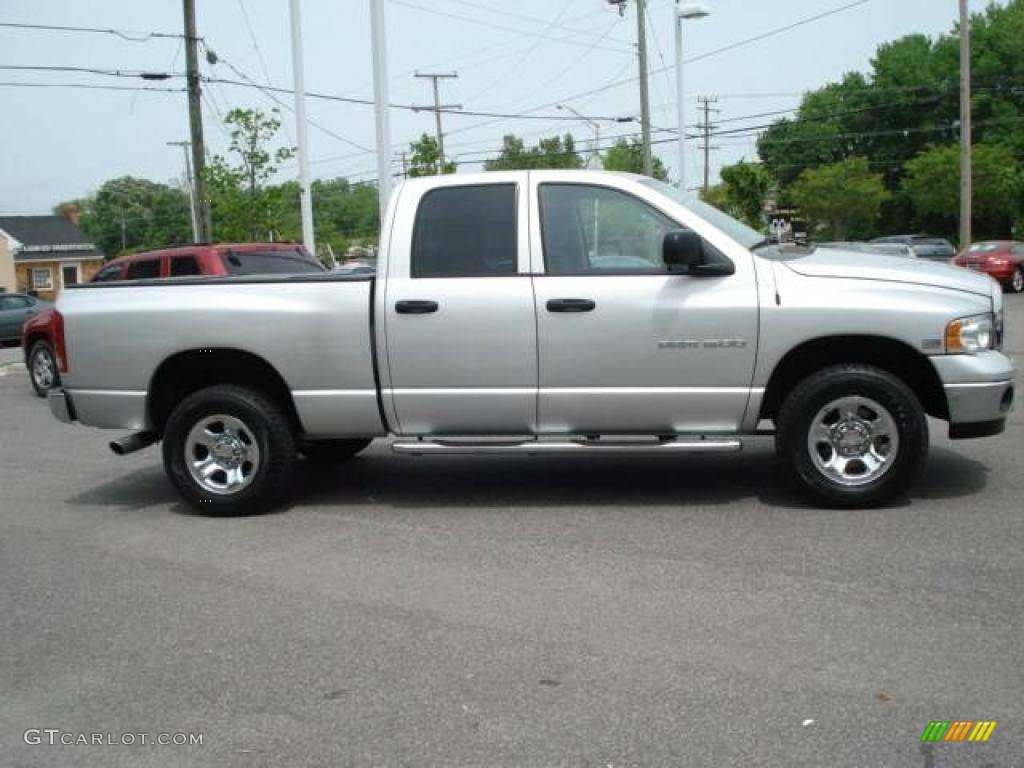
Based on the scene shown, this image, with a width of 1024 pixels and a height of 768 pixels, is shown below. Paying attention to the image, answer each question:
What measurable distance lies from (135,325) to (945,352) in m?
4.94

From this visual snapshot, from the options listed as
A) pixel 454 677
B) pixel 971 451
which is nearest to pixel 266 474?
pixel 454 677

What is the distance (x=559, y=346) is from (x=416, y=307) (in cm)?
90

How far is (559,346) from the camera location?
658 cm

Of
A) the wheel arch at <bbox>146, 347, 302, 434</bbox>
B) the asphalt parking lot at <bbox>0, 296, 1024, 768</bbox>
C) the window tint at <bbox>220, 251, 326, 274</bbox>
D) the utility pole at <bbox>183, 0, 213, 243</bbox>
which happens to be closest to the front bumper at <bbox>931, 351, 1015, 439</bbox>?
the asphalt parking lot at <bbox>0, 296, 1024, 768</bbox>

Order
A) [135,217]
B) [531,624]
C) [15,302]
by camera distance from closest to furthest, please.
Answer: [531,624] → [15,302] → [135,217]

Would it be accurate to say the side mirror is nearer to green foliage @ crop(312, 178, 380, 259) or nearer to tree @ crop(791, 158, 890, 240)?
tree @ crop(791, 158, 890, 240)

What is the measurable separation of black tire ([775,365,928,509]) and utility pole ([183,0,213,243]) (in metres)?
20.5

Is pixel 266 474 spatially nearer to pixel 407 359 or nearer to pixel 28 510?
pixel 407 359

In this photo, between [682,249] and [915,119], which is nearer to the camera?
[682,249]

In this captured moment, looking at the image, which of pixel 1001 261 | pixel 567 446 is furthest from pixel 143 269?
pixel 1001 261

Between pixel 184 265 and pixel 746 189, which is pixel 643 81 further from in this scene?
pixel 184 265

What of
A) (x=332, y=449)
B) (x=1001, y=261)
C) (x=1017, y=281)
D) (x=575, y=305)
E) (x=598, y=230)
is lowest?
(x=332, y=449)

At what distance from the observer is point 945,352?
6.30m

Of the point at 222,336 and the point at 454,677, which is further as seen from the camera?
the point at 222,336
